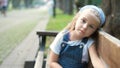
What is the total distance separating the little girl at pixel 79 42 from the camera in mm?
4098

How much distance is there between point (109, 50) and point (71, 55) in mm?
838

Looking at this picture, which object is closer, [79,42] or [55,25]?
[79,42]

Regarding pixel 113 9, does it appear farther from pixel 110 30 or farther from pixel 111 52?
pixel 111 52

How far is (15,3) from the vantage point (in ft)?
241

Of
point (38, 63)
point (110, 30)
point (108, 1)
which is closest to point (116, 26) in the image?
point (110, 30)

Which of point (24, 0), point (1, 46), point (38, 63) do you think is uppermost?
point (38, 63)

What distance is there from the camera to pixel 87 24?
4.09m

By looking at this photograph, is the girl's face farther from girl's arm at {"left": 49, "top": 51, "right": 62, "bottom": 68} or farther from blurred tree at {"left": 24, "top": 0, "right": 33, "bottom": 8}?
blurred tree at {"left": 24, "top": 0, "right": 33, "bottom": 8}

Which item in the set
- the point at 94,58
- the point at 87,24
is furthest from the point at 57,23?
the point at 94,58

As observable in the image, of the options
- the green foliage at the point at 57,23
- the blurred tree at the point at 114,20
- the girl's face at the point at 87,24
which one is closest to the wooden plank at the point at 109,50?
the girl's face at the point at 87,24

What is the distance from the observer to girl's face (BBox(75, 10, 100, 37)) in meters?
4.08

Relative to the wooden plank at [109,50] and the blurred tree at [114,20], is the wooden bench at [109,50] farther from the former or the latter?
the blurred tree at [114,20]

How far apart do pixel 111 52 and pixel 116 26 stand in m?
2.09

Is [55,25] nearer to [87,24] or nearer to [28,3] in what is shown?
[87,24]
